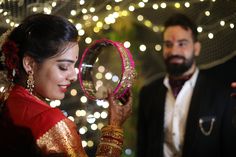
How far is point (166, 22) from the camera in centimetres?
201

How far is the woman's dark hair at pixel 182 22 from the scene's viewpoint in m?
1.95

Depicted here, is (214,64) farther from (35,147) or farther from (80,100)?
(35,147)

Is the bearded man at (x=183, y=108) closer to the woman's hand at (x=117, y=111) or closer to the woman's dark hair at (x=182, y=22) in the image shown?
the woman's dark hair at (x=182, y=22)

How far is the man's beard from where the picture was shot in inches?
75.9

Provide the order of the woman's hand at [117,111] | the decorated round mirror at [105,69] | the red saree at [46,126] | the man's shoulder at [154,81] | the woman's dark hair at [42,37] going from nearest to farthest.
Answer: the red saree at [46,126], the woman's dark hair at [42,37], the woman's hand at [117,111], the decorated round mirror at [105,69], the man's shoulder at [154,81]

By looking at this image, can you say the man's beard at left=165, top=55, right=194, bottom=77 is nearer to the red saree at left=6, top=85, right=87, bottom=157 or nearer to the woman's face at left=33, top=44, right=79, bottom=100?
the woman's face at left=33, top=44, right=79, bottom=100

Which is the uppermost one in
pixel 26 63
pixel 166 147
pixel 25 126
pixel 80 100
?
pixel 26 63

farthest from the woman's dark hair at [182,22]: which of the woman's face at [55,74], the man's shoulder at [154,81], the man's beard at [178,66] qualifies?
the woman's face at [55,74]

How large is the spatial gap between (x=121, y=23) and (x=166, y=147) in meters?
0.74

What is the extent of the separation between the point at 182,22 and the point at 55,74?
85 centimetres

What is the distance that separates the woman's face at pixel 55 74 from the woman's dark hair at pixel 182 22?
0.73m

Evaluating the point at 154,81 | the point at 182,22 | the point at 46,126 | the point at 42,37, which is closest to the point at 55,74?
the point at 42,37

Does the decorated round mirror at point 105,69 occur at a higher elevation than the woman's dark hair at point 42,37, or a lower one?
lower

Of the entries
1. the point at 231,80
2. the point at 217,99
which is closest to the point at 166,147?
the point at 217,99
